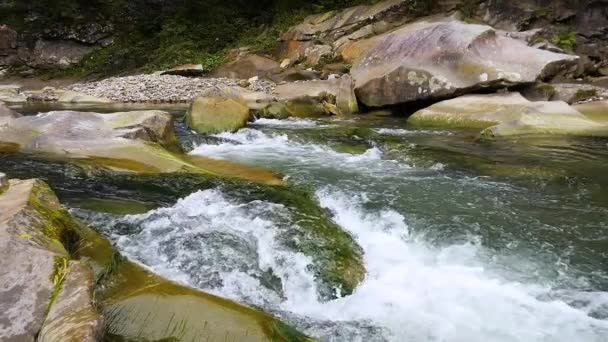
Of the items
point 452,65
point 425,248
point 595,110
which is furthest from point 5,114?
point 595,110

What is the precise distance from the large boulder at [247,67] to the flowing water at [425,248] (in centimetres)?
1284

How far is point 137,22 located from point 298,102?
1641 cm

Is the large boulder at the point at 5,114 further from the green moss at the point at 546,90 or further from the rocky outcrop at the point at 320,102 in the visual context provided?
the green moss at the point at 546,90

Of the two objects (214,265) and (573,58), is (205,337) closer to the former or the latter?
(214,265)

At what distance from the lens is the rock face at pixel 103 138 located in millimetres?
6516

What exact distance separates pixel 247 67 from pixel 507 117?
1212cm

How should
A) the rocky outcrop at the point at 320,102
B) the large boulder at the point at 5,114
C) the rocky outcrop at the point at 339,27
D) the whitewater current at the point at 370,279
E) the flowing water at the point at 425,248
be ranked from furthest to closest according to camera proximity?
the rocky outcrop at the point at 339,27, the rocky outcrop at the point at 320,102, the large boulder at the point at 5,114, the flowing water at the point at 425,248, the whitewater current at the point at 370,279

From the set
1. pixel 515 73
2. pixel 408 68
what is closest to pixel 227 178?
pixel 408 68

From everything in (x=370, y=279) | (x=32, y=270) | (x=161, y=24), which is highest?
(x=161, y=24)

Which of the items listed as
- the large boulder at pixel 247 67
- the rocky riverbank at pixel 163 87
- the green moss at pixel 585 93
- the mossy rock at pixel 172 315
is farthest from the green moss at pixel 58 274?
→ the large boulder at pixel 247 67

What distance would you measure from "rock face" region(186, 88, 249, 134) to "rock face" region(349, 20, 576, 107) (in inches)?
142

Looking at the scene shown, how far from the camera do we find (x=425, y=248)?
15.3ft

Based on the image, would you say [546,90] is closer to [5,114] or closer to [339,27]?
[339,27]

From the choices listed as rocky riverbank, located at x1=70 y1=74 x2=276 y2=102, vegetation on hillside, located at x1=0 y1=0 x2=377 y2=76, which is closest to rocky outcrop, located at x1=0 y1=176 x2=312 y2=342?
rocky riverbank, located at x1=70 y1=74 x2=276 y2=102
